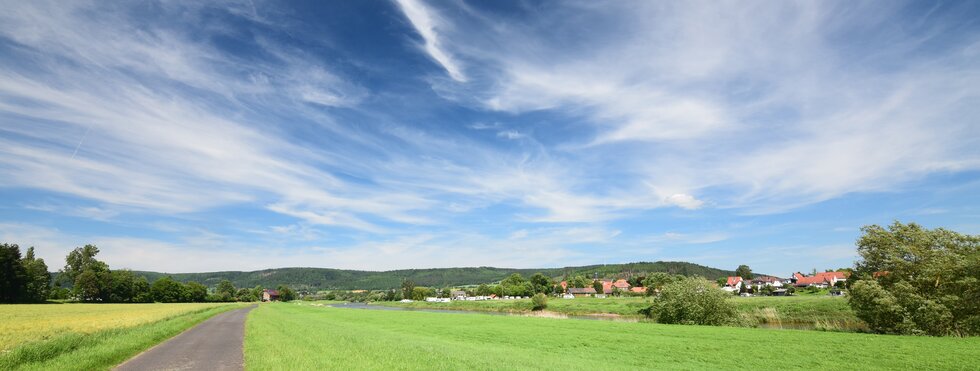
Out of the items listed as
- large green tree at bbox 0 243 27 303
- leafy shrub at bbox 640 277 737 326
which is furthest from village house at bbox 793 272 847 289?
large green tree at bbox 0 243 27 303

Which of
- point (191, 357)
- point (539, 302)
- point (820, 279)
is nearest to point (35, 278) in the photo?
point (539, 302)

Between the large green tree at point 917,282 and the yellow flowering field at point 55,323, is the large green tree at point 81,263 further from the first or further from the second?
the large green tree at point 917,282

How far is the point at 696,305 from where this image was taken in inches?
1988

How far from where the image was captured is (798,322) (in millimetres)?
53219

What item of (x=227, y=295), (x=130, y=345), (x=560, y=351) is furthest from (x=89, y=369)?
(x=227, y=295)

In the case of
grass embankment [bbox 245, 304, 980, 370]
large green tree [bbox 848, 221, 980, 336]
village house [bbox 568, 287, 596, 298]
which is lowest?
village house [bbox 568, 287, 596, 298]

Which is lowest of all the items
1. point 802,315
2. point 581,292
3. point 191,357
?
point 581,292

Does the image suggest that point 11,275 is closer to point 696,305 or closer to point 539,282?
point 696,305

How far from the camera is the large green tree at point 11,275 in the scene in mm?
97438

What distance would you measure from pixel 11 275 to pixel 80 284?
30827mm

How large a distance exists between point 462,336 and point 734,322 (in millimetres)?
31336

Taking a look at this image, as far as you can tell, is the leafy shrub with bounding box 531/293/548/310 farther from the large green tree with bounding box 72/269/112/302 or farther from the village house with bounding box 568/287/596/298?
the large green tree with bounding box 72/269/112/302

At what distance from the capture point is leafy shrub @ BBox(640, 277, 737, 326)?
49.5 meters

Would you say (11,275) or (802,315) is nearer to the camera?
(802,315)
